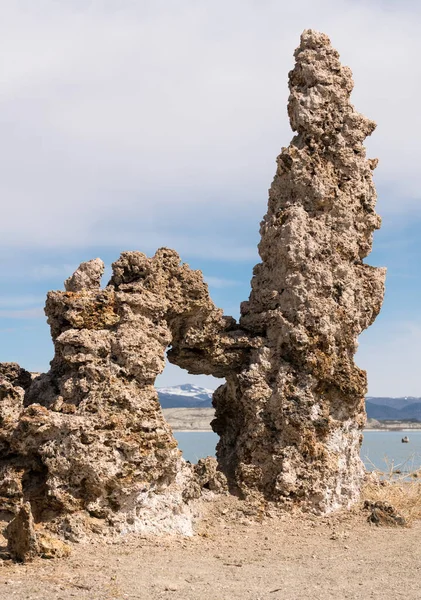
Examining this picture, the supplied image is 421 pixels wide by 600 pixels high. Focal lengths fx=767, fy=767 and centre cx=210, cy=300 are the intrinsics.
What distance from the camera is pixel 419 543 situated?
8.80 meters

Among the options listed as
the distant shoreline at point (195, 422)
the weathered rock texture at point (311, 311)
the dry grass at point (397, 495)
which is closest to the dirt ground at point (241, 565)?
the weathered rock texture at point (311, 311)

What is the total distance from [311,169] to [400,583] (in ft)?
17.5

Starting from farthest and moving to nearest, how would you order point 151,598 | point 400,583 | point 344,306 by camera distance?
point 344,306 → point 400,583 → point 151,598

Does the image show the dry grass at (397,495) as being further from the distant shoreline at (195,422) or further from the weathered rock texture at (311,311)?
the distant shoreline at (195,422)

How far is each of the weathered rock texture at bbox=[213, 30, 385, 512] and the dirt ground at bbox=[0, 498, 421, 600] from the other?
0.57m

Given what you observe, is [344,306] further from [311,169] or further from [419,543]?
[419,543]

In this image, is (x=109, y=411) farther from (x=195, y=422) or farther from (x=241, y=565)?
(x=195, y=422)

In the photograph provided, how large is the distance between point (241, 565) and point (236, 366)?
122 inches

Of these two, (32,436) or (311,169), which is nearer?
(32,436)

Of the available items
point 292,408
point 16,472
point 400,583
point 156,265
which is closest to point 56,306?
point 156,265

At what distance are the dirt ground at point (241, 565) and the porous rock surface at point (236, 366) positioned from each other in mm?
360

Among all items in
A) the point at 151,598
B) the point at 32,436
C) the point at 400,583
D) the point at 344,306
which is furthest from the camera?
the point at 344,306

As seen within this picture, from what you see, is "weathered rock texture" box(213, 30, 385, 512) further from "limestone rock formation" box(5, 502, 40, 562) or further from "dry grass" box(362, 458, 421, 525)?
"limestone rock formation" box(5, 502, 40, 562)

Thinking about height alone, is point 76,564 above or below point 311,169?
below
